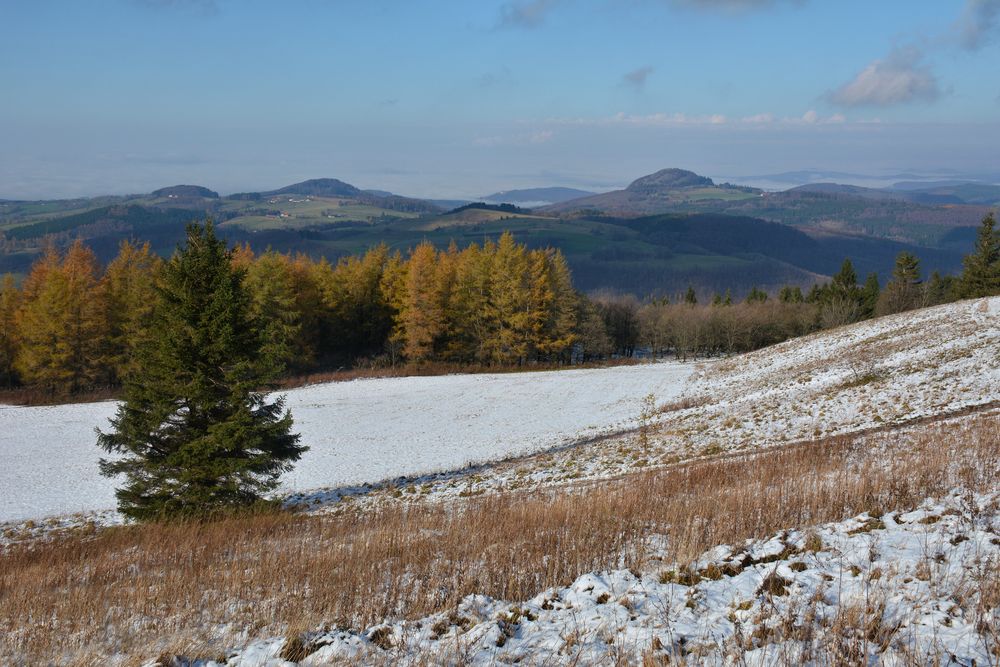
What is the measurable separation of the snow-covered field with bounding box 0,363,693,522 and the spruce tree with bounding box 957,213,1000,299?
133 ft

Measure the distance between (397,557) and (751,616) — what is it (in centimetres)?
385

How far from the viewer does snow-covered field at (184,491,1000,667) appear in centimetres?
402

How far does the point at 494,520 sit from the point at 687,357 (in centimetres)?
6762

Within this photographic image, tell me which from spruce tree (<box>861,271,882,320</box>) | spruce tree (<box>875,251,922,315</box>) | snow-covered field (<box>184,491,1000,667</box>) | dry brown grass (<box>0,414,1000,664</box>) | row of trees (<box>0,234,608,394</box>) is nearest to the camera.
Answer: snow-covered field (<box>184,491,1000,667</box>)

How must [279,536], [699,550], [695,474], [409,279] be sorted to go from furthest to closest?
[409,279]
[695,474]
[279,536]
[699,550]

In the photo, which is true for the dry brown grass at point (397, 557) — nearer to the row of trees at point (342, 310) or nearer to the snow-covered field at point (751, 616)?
the snow-covered field at point (751, 616)

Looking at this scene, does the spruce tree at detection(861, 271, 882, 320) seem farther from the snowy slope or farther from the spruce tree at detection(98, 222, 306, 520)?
the spruce tree at detection(98, 222, 306, 520)

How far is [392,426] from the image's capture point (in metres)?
31.6

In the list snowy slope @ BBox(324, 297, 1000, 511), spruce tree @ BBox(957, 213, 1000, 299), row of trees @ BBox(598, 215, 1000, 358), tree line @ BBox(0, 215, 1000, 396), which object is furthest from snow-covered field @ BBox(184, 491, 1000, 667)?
spruce tree @ BBox(957, 213, 1000, 299)

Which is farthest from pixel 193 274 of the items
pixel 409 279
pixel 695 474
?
pixel 409 279

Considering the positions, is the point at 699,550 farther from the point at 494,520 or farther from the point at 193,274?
the point at 193,274

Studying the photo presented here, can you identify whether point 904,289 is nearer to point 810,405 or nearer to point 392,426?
point 810,405

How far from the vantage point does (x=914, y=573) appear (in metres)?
4.91

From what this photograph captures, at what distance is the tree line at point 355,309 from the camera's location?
43219 mm
